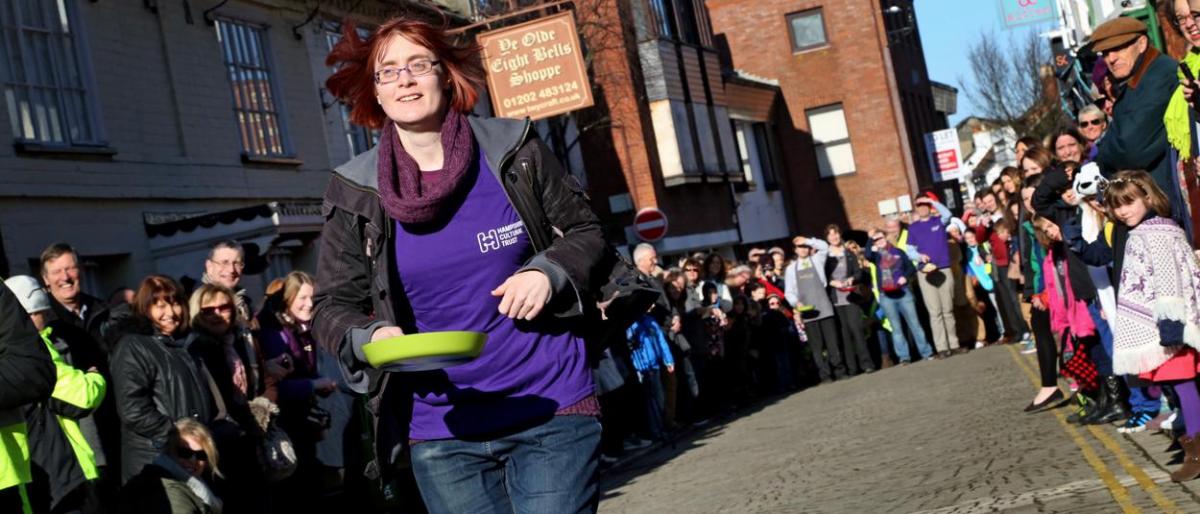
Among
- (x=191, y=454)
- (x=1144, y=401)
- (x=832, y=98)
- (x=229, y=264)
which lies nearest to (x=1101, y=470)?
(x=1144, y=401)

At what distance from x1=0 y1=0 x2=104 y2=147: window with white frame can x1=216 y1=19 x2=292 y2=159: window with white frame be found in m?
3.08

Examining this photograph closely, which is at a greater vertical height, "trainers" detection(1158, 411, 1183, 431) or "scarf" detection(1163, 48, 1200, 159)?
"scarf" detection(1163, 48, 1200, 159)

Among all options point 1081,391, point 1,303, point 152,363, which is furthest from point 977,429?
point 1,303

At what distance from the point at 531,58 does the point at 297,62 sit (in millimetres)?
3842

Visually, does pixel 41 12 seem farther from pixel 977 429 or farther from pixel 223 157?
pixel 977 429

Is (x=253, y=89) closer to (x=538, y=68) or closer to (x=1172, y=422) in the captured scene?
(x=538, y=68)

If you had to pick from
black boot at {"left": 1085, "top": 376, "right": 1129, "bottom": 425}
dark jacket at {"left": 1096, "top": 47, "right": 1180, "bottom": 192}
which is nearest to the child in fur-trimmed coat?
dark jacket at {"left": 1096, "top": 47, "right": 1180, "bottom": 192}

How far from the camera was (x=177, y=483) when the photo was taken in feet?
28.8

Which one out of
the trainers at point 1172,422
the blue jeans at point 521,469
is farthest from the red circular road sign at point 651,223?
the blue jeans at point 521,469

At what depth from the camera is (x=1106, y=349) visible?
12.4 meters

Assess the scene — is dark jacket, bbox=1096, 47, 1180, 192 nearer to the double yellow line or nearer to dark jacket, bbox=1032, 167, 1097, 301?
the double yellow line

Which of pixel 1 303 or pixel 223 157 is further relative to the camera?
pixel 223 157

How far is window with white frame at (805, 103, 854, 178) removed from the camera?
5141cm

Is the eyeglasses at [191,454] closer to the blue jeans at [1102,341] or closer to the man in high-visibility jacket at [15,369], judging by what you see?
the man in high-visibility jacket at [15,369]
